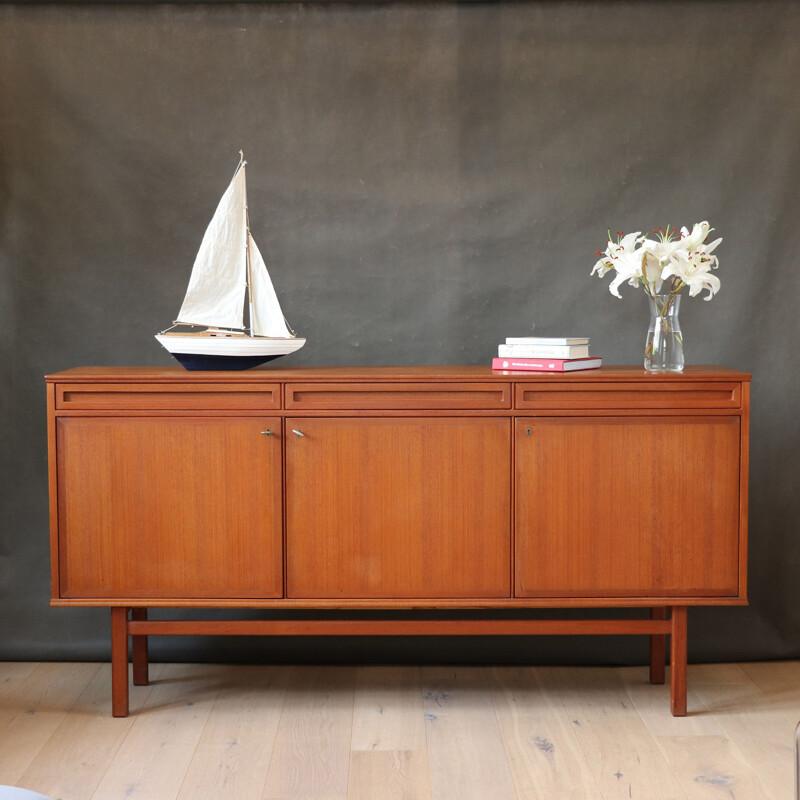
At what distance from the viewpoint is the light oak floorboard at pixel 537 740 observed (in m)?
2.19

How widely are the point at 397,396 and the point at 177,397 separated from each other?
623 mm

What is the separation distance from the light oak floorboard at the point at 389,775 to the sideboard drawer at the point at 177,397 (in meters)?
0.98

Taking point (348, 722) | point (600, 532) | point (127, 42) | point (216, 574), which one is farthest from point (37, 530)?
point (600, 532)

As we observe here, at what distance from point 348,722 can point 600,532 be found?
909mm

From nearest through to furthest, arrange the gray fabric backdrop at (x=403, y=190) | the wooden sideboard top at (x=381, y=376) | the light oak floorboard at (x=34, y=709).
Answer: the light oak floorboard at (x=34, y=709)
the wooden sideboard top at (x=381, y=376)
the gray fabric backdrop at (x=403, y=190)

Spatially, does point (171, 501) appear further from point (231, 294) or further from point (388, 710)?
point (388, 710)

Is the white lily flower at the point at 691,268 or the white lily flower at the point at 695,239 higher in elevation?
the white lily flower at the point at 695,239

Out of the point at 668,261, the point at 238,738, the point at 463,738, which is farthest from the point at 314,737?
the point at 668,261

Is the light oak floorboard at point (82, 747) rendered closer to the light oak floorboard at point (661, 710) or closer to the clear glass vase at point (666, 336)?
the light oak floorboard at point (661, 710)

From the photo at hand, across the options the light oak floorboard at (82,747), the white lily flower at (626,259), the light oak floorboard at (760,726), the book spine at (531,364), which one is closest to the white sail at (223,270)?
the book spine at (531,364)

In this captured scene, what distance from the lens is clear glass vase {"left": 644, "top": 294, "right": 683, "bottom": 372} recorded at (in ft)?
8.55

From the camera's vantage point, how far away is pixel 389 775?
7.39 feet

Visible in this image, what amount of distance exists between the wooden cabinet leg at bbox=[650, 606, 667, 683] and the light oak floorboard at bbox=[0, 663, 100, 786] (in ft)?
5.98

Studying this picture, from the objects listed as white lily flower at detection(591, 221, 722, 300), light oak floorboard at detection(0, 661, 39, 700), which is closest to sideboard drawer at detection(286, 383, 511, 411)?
white lily flower at detection(591, 221, 722, 300)
